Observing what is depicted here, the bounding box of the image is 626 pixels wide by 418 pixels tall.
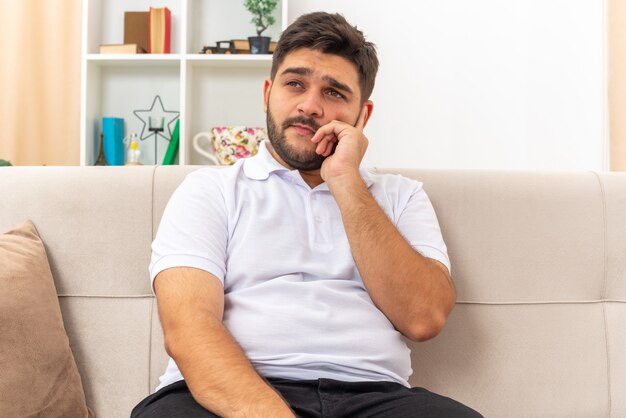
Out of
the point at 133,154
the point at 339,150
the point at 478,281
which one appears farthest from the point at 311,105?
the point at 133,154

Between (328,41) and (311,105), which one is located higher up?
(328,41)

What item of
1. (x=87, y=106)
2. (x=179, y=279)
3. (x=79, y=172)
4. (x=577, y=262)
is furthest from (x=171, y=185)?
(x=87, y=106)

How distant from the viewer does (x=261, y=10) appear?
2.67 meters

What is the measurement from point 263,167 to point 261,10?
1.36 m

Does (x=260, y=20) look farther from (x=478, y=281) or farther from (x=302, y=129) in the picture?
(x=478, y=281)

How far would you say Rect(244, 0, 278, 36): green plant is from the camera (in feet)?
8.72

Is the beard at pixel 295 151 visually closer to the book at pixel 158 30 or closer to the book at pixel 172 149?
the book at pixel 172 149

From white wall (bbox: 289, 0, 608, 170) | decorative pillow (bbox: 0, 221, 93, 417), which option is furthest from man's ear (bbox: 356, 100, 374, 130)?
white wall (bbox: 289, 0, 608, 170)

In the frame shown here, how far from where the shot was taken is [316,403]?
1.17 m

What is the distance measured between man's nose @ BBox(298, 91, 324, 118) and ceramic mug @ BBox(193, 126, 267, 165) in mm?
1072

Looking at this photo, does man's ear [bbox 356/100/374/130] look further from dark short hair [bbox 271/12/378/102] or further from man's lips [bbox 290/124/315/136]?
man's lips [bbox 290/124/315/136]

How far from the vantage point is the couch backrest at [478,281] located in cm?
149

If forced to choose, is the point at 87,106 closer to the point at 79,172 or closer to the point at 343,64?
the point at 79,172

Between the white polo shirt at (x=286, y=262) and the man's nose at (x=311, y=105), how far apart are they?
13 centimetres
